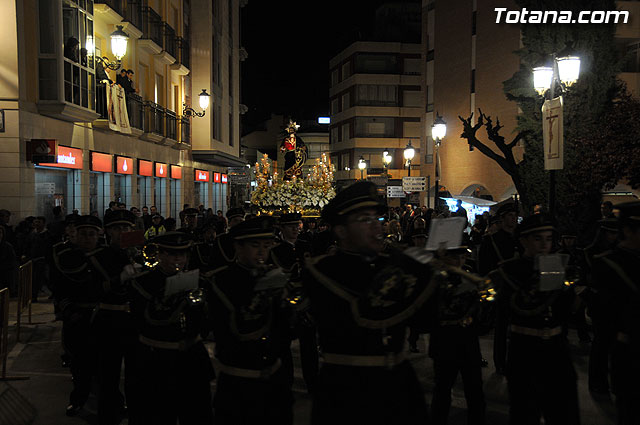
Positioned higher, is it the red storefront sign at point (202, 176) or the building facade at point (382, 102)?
the building facade at point (382, 102)

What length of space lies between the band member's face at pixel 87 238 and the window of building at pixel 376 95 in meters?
55.0

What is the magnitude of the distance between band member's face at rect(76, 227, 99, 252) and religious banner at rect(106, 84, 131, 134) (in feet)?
44.6

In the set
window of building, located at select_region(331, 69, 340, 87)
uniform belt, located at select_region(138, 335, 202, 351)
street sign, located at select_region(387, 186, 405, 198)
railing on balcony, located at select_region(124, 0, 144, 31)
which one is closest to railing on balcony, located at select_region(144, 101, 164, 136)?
railing on balcony, located at select_region(124, 0, 144, 31)

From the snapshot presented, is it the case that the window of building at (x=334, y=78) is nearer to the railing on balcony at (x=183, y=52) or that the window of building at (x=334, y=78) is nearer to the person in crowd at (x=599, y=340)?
the railing on balcony at (x=183, y=52)

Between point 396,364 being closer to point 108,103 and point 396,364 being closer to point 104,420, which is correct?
point 104,420

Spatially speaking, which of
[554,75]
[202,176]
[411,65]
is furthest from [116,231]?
[411,65]

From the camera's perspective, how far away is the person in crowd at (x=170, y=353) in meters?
4.70

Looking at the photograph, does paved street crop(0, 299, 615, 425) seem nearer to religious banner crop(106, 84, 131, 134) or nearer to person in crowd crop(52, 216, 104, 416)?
person in crowd crop(52, 216, 104, 416)

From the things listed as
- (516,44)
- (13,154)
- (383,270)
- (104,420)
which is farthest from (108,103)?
(516,44)

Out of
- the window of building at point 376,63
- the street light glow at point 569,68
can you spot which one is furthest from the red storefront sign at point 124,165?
the window of building at point 376,63

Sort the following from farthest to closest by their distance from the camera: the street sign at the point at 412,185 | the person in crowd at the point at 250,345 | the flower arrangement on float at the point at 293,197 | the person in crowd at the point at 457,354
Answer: the street sign at the point at 412,185 < the flower arrangement on float at the point at 293,197 < the person in crowd at the point at 457,354 < the person in crowd at the point at 250,345

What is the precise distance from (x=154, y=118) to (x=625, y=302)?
23687mm

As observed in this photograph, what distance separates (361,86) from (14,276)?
168ft

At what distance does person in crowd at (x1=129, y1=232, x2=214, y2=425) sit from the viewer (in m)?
4.70
